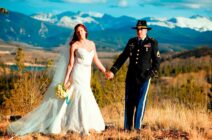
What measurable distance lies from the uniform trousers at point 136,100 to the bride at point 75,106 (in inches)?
24.8

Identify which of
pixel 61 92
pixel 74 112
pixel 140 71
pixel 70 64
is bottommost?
pixel 74 112

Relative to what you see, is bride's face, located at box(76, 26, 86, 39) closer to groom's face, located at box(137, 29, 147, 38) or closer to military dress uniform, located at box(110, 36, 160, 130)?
military dress uniform, located at box(110, 36, 160, 130)

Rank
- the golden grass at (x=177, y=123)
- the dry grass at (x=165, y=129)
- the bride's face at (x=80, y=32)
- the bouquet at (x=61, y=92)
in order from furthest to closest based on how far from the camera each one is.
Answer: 1. the bride's face at (x=80, y=32)
2. the bouquet at (x=61, y=92)
3. the golden grass at (x=177, y=123)
4. the dry grass at (x=165, y=129)

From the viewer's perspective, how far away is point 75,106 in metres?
8.35

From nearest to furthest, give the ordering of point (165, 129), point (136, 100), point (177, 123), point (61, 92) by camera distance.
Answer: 1. point (61, 92)
2. point (136, 100)
3. point (165, 129)
4. point (177, 123)

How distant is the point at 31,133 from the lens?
8.37 meters

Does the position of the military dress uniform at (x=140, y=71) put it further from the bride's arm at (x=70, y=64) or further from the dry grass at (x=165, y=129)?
the bride's arm at (x=70, y=64)

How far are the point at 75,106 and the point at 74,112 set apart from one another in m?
0.12

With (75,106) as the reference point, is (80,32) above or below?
above

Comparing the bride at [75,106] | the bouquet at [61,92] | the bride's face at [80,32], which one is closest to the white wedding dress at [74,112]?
the bride at [75,106]

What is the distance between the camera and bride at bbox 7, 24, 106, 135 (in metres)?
8.29

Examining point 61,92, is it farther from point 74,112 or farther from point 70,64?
point 70,64

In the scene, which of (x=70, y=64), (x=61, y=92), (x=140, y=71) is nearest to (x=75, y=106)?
(x=61, y=92)

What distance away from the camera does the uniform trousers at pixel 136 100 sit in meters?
8.23
